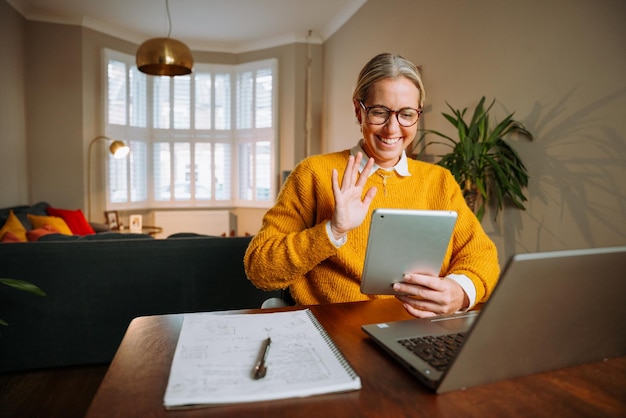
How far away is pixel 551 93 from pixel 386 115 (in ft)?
4.42

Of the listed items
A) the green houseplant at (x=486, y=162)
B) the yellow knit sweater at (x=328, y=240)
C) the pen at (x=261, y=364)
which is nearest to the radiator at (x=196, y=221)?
the green houseplant at (x=486, y=162)

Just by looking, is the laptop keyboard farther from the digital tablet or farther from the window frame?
the window frame

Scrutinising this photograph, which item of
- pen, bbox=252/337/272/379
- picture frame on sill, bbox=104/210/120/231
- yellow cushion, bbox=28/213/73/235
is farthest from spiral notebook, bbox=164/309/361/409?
picture frame on sill, bbox=104/210/120/231

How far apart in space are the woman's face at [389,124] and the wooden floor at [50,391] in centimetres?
183

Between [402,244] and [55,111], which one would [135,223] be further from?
[402,244]

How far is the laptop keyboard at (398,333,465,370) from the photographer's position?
0.63 m

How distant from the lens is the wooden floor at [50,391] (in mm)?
1991

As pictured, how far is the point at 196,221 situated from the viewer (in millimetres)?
6543

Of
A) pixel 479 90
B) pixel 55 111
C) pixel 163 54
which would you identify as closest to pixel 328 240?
pixel 479 90

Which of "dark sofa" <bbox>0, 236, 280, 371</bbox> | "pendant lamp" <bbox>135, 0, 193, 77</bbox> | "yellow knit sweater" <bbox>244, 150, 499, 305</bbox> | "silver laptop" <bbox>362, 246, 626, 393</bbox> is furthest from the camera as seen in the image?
"pendant lamp" <bbox>135, 0, 193, 77</bbox>

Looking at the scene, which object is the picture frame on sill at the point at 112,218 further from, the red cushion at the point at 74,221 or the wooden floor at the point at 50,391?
the wooden floor at the point at 50,391

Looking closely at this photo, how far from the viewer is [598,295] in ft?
1.92

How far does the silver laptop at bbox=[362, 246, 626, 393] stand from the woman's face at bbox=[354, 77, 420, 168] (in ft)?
2.49

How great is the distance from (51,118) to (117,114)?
0.82m
